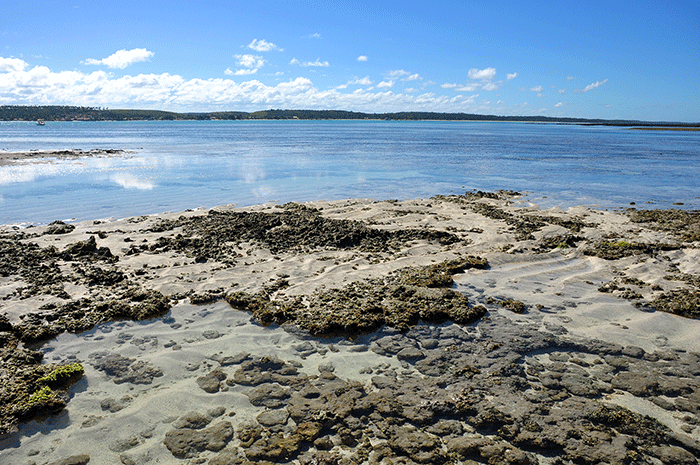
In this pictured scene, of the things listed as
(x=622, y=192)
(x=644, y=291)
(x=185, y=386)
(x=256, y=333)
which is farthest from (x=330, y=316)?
(x=622, y=192)

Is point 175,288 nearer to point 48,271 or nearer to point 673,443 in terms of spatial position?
point 48,271

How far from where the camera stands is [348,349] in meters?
6.92

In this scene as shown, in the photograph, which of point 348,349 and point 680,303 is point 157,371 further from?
point 680,303

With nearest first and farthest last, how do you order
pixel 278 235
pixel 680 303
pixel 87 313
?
pixel 87 313, pixel 680 303, pixel 278 235

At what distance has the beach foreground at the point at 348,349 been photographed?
483cm

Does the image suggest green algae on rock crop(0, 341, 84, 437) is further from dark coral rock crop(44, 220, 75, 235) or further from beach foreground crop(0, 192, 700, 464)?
dark coral rock crop(44, 220, 75, 235)

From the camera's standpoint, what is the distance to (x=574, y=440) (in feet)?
15.6

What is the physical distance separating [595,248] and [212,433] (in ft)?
38.7

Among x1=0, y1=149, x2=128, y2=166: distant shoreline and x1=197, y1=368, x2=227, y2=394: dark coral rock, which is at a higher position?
x1=0, y1=149, x2=128, y2=166: distant shoreline

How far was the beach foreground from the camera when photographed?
4.83 meters

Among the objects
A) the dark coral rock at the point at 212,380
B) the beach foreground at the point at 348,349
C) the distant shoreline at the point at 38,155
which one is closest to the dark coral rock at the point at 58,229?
the beach foreground at the point at 348,349

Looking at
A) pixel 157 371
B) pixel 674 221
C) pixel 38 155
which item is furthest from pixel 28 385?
pixel 38 155

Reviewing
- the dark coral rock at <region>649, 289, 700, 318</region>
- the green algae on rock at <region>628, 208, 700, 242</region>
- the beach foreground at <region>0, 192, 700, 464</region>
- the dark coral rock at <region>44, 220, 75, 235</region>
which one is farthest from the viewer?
the dark coral rock at <region>44, 220, 75, 235</region>

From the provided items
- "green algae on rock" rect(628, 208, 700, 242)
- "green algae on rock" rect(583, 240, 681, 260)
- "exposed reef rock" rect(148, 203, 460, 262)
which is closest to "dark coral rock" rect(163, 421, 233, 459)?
"exposed reef rock" rect(148, 203, 460, 262)
